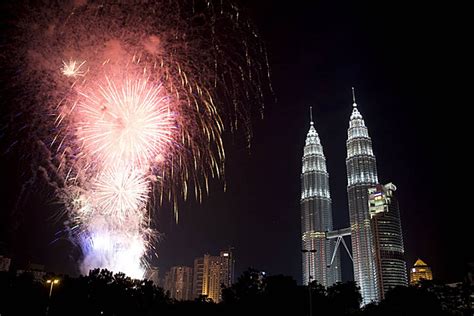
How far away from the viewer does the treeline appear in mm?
58688

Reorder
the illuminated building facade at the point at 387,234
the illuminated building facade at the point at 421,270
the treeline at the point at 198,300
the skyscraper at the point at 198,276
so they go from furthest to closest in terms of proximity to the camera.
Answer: the skyscraper at the point at 198,276 → the illuminated building facade at the point at 387,234 → the illuminated building facade at the point at 421,270 → the treeline at the point at 198,300

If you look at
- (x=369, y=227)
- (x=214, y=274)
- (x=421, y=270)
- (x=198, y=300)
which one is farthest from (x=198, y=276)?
(x=198, y=300)

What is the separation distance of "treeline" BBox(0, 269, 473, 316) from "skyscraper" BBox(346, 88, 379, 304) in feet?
330

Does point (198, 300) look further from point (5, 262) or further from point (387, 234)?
point (387, 234)

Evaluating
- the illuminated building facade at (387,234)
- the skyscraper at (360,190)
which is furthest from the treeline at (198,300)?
the illuminated building facade at (387,234)

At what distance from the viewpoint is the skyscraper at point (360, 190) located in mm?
169375

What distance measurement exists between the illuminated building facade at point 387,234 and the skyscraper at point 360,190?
2.63m

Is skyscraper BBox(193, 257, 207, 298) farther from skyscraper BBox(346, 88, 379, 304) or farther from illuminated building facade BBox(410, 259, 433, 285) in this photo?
illuminated building facade BBox(410, 259, 433, 285)

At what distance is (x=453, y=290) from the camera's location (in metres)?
66.7

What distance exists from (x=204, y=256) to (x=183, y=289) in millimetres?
19608

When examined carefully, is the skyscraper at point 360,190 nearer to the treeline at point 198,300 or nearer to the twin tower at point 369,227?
the twin tower at point 369,227

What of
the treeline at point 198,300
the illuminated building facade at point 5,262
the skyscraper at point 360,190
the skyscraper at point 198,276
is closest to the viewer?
the treeline at point 198,300

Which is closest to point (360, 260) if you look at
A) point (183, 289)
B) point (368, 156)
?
point (368, 156)

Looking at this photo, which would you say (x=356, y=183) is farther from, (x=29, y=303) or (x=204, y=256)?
(x=29, y=303)
